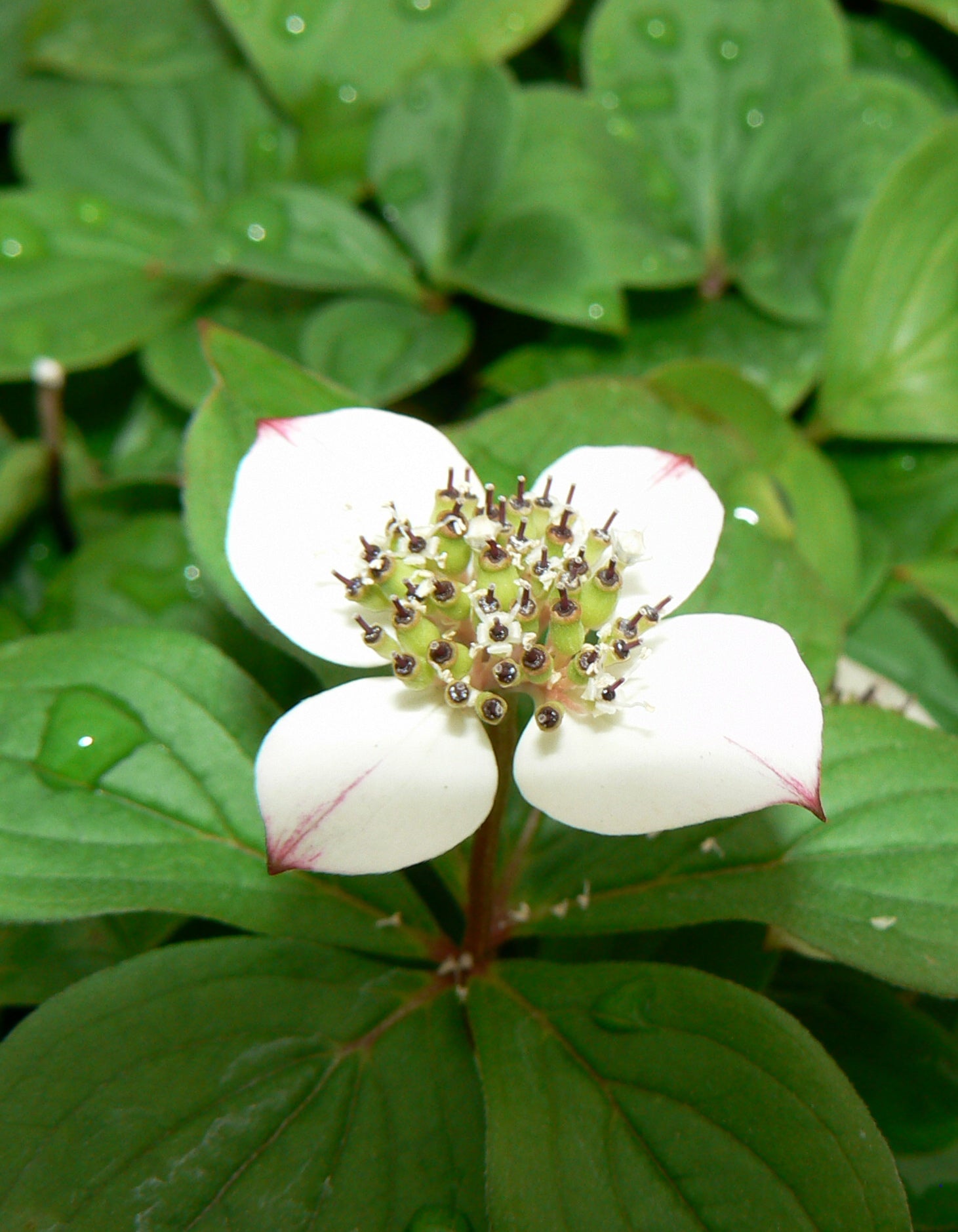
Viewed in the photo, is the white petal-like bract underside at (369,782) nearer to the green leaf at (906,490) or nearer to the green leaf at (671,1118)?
the green leaf at (671,1118)

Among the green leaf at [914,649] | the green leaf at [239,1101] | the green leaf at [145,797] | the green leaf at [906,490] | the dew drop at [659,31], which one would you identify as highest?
the dew drop at [659,31]

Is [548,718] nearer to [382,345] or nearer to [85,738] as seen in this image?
[85,738]

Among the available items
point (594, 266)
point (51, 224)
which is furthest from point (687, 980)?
point (51, 224)

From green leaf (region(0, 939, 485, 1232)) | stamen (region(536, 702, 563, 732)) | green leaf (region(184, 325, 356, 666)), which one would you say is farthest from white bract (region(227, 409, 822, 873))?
green leaf (region(0, 939, 485, 1232))

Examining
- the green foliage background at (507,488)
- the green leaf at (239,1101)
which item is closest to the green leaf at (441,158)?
the green foliage background at (507,488)

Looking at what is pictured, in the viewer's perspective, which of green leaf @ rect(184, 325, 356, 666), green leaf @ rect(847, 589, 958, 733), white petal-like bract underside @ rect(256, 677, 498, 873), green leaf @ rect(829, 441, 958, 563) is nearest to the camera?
white petal-like bract underside @ rect(256, 677, 498, 873)

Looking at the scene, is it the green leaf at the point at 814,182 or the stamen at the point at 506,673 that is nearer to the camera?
the stamen at the point at 506,673

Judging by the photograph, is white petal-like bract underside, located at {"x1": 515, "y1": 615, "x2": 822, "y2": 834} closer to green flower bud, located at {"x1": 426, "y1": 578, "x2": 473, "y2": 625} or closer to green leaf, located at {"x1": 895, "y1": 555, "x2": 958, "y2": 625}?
green flower bud, located at {"x1": 426, "y1": 578, "x2": 473, "y2": 625}

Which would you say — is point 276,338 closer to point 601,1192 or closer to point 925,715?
point 925,715
